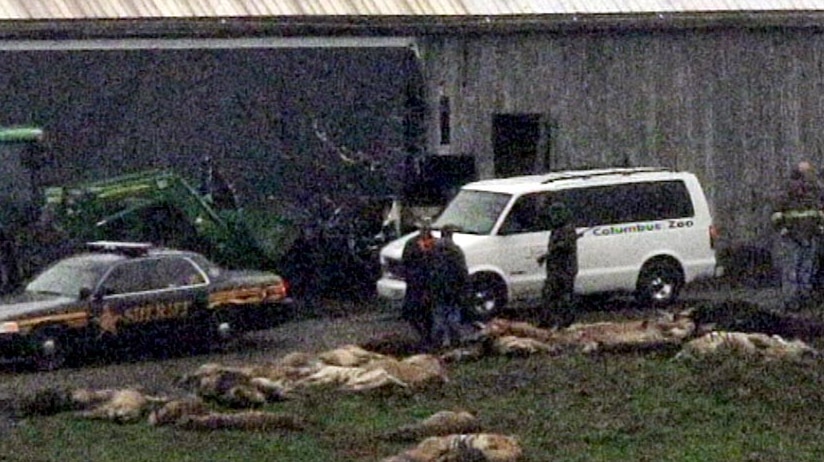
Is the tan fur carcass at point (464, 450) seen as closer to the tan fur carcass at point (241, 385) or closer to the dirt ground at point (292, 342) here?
the tan fur carcass at point (241, 385)

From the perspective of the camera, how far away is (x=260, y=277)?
26812 mm

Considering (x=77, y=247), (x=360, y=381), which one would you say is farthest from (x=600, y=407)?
(x=77, y=247)

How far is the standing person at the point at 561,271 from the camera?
86.1 feet

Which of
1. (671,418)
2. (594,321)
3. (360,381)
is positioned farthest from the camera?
(594,321)

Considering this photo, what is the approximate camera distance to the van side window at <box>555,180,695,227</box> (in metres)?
29.8

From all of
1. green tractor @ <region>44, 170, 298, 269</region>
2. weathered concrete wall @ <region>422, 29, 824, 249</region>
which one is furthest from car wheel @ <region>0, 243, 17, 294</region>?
weathered concrete wall @ <region>422, 29, 824, 249</region>

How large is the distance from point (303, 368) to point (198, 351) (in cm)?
438

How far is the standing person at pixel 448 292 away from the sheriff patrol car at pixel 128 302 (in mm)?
2385

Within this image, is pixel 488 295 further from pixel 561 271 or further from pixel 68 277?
pixel 68 277

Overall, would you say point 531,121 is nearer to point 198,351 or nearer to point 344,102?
point 344,102

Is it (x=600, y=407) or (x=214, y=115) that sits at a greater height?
(x=214, y=115)

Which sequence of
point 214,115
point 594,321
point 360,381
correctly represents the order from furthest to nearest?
point 214,115 < point 594,321 < point 360,381

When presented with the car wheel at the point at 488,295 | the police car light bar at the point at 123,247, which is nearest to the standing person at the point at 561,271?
the car wheel at the point at 488,295

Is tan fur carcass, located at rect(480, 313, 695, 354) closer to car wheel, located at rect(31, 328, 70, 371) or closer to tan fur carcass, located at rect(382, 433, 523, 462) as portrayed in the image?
car wheel, located at rect(31, 328, 70, 371)
